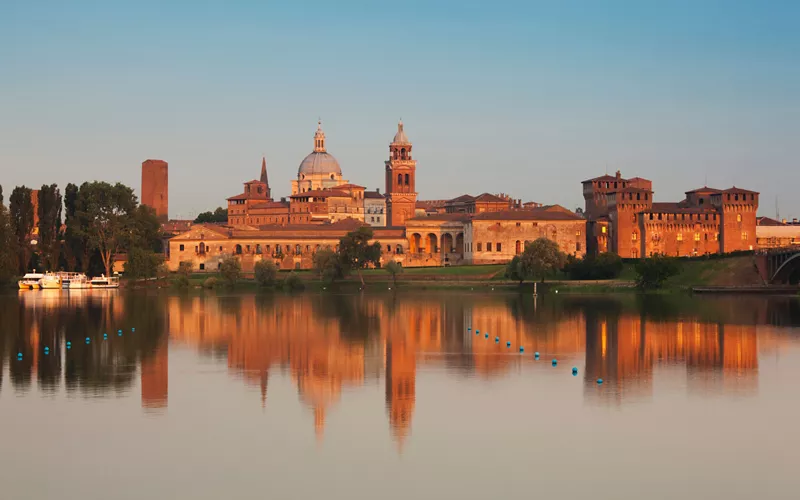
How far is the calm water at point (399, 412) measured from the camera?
49.6ft

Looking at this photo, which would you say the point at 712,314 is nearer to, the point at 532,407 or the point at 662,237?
the point at 532,407

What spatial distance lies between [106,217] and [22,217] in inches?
248

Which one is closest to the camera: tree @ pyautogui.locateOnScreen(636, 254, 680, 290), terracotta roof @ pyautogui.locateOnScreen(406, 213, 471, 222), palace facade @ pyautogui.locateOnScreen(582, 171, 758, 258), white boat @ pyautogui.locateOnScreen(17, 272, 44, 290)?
tree @ pyautogui.locateOnScreen(636, 254, 680, 290)

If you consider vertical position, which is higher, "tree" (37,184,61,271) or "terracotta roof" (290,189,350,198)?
"terracotta roof" (290,189,350,198)

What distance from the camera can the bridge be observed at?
63219mm

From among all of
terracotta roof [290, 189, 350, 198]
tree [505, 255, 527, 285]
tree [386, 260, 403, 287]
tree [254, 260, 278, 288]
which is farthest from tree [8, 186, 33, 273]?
terracotta roof [290, 189, 350, 198]

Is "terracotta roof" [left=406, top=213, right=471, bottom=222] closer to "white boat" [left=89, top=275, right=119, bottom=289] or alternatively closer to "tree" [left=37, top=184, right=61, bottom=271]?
"white boat" [left=89, top=275, right=119, bottom=289]

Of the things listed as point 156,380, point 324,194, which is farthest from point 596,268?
point 156,380

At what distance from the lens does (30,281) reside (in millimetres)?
69312

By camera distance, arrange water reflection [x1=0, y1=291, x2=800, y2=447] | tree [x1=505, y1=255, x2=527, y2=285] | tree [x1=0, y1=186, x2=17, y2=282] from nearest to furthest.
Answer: water reflection [x1=0, y1=291, x2=800, y2=447] → tree [x1=0, y1=186, x2=17, y2=282] → tree [x1=505, y1=255, x2=527, y2=285]

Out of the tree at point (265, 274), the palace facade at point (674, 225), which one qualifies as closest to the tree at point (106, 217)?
the tree at point (265, 274)

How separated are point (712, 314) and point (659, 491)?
101 ft

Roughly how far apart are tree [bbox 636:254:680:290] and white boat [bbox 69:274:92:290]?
32272mm

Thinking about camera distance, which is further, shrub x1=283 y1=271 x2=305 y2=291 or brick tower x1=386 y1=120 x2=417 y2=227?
brick tower x1=386 y1=120 x2=417 y2=227
